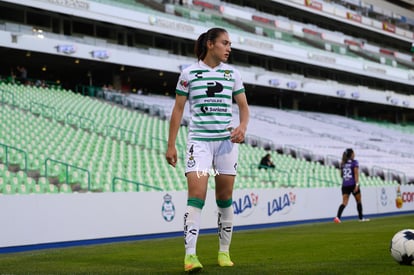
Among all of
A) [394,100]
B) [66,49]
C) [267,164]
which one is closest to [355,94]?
[394,100]

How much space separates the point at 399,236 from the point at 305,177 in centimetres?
1700

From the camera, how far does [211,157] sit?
5.52 metres

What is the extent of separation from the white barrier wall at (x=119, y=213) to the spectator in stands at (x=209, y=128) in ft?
20.8

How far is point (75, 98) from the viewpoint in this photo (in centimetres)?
2916

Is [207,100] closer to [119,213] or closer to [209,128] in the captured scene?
[209,128]

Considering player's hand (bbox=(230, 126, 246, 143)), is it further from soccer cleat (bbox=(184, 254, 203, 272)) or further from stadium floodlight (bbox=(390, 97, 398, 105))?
stadium floodlight (bbox=(390, 97, 398, 105))

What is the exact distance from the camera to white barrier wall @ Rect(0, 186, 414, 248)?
11.2 metres

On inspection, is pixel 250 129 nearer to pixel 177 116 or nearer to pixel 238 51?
pixel 238 51

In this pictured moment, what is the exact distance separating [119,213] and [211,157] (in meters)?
7.86

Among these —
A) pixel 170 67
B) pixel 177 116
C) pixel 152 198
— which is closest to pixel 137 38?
pixel 170 67

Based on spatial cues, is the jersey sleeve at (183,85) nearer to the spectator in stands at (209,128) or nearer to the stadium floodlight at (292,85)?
the spectator in stands at (209,128)

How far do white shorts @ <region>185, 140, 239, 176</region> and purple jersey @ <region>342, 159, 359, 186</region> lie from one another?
416 inches

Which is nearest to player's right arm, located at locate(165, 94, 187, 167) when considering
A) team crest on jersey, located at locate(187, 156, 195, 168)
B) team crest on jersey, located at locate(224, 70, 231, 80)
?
team crest on jersey, located at locate(187, 156, 195, 168)

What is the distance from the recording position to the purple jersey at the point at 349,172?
15680 mm
